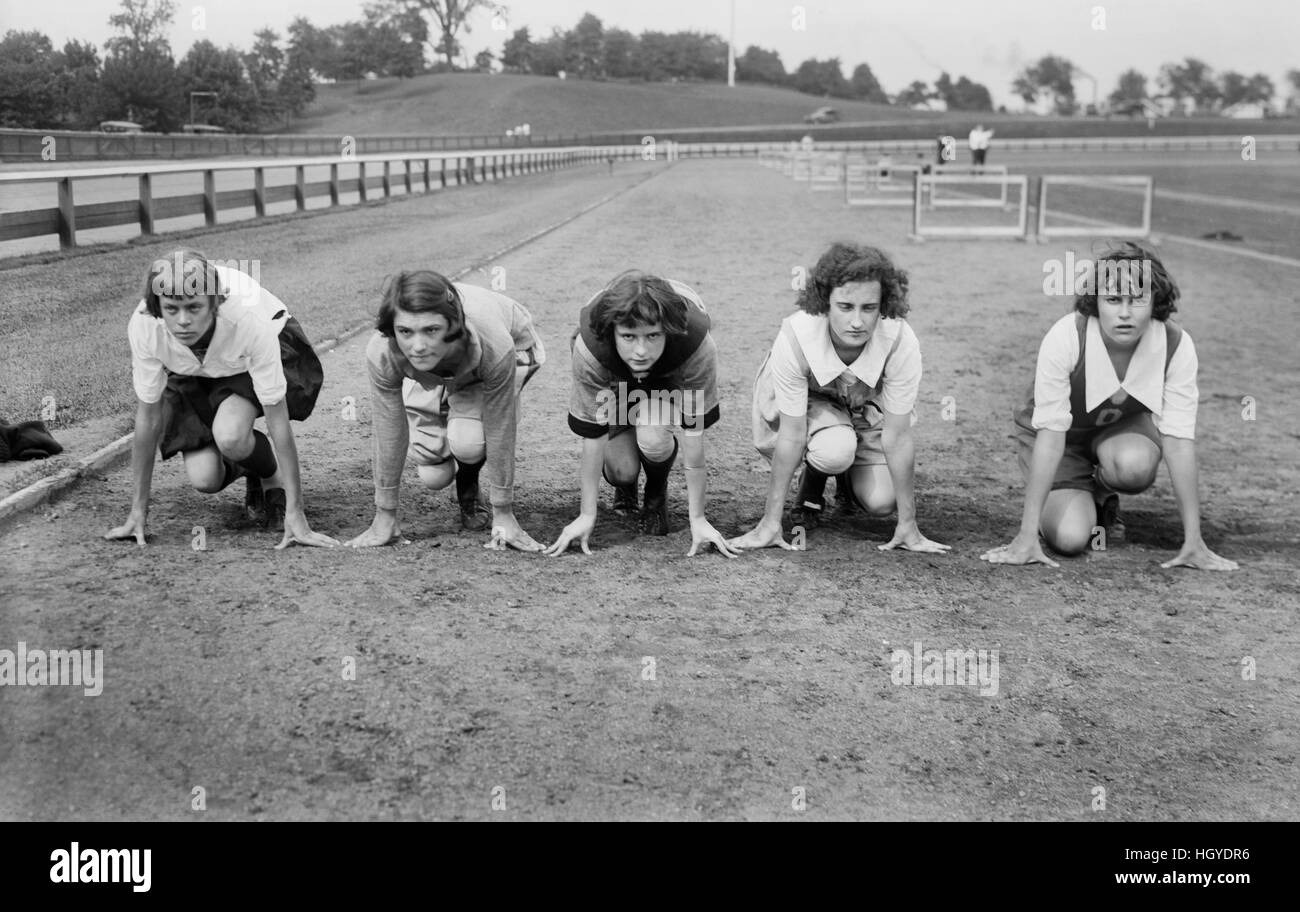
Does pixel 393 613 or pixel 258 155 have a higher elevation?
pixel 258 155

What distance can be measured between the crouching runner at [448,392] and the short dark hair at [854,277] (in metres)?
1.23

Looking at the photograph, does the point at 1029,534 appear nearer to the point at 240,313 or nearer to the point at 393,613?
the point at 393,613

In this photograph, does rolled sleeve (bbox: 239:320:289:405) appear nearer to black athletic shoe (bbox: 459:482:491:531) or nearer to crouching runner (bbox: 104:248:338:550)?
crouching runner (bbox: 104:248:338:550)

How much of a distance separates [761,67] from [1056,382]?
528 ft

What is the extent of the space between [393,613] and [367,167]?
103 feet

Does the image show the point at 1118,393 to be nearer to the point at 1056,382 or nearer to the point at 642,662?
the point at 1056,382

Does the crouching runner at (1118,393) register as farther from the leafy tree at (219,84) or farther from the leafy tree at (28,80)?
the leafy tree at (219,84)

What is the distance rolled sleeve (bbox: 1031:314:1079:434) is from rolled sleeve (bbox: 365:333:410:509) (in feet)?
8.24

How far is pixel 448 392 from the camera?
5.44 meters

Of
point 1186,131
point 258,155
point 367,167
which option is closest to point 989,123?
point 1186,131

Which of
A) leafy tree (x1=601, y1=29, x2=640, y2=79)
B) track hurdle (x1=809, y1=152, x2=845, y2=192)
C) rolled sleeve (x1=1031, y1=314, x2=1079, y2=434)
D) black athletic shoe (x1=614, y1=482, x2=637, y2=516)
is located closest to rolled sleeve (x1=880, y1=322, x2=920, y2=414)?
rolled sleeve (x1=1031, y1=314, x2=1079, y2=434)

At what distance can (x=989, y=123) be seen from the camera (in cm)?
11538

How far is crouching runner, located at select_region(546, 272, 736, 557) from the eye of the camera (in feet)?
15.7

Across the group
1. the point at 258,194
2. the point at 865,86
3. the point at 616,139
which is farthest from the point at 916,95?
the point at 258,194
